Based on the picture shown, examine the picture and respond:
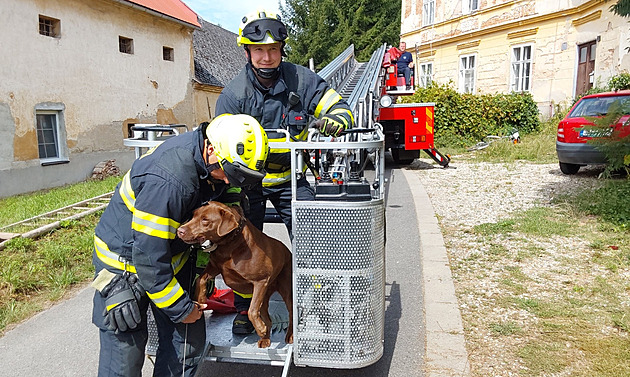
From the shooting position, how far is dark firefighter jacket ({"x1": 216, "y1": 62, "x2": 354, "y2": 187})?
10.5 feet

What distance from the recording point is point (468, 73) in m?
22.7

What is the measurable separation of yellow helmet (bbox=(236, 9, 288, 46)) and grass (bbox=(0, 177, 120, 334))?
10.6 ft

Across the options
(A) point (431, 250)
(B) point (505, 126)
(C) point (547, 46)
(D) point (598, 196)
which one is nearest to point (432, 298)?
(A) point (431, 250)

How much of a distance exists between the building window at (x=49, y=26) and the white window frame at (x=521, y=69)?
1669 cm

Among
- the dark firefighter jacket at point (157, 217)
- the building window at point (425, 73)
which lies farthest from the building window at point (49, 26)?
the building window at point (425, 73)

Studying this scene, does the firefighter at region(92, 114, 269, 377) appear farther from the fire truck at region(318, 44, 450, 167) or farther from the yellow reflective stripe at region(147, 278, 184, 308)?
the fire truck at region(318, 44, 450, 167)

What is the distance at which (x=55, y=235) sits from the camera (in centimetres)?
619

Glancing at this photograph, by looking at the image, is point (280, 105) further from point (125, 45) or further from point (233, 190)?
point (125, 45)

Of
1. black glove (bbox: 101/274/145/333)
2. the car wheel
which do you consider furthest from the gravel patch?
black glove (bbox: 101/274/145/333)

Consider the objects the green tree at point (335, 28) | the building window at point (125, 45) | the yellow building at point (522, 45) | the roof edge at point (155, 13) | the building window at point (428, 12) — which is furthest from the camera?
the green tree at point (335, 28)

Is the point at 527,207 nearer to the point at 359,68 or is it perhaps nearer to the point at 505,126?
the point at 359,68

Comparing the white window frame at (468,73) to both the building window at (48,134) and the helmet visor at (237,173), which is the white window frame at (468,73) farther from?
the helmet visor at (237,173)

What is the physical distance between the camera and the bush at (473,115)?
16.4 meters

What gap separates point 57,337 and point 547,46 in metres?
19.9
